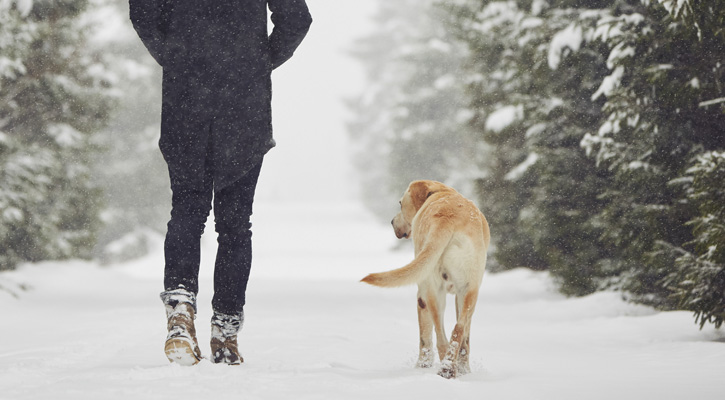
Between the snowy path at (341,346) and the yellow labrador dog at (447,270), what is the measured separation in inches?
6.6

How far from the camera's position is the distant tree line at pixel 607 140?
228 inches

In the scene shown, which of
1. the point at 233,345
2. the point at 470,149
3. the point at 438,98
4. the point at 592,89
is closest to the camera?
the point at 233,345

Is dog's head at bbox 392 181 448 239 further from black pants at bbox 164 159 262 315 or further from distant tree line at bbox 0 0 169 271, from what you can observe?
distant tree line at bbox 0 0 169 271

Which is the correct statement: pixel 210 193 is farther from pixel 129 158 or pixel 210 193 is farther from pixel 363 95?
pixel 363 95

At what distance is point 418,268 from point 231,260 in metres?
1.00

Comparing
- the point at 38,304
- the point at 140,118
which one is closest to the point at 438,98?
the point at 140,118

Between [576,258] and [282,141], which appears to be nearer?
[576,258]

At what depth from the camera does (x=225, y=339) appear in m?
3.71

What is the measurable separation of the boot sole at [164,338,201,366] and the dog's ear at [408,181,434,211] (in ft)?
5.78

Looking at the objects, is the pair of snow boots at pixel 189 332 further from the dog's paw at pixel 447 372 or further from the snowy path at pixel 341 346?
the dog's paw at pixel 447 372

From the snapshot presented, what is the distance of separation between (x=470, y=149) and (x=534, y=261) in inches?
396

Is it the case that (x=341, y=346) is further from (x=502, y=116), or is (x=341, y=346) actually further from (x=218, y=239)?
(x=502, y=116)

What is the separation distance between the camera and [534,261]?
11.4 meters

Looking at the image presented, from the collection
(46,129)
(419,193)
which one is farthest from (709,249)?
(46,129)
